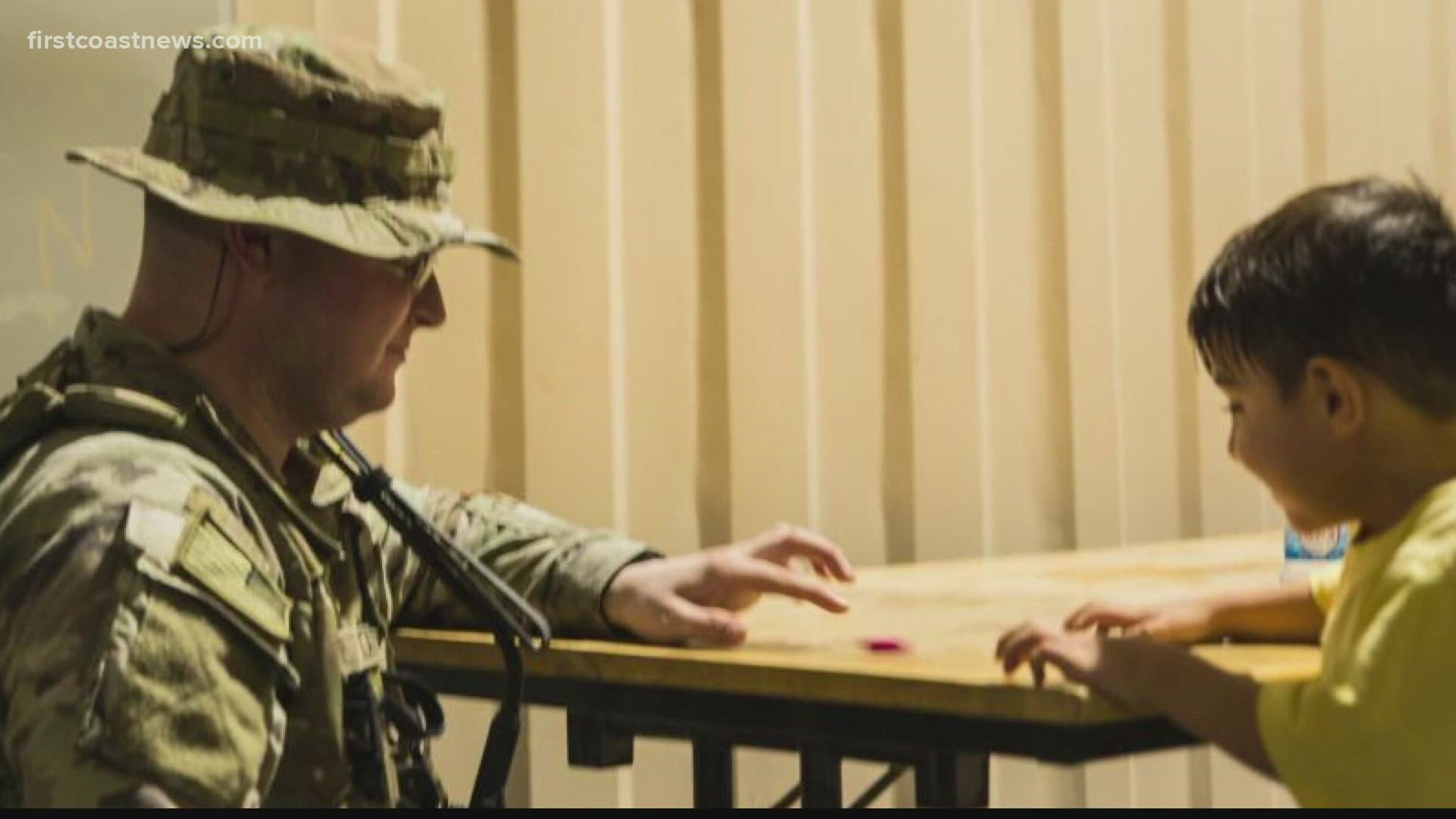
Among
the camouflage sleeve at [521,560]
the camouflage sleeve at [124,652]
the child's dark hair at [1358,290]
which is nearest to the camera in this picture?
the camouflage sleeve at [124,652]

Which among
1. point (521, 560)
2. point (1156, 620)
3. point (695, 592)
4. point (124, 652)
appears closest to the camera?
point (124, 652)

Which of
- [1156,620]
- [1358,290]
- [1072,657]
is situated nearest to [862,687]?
[1072,657]

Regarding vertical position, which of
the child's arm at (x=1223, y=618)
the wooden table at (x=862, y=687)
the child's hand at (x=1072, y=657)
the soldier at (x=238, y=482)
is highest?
the soldier at (x=238, y=482)

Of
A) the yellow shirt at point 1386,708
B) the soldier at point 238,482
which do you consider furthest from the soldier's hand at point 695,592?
the yellow shirt at point 1386,708

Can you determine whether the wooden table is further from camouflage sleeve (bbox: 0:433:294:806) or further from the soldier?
camouflage sleeve (bbox: 0:433:294:806)

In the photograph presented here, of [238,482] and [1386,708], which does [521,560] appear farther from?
[1386,708]

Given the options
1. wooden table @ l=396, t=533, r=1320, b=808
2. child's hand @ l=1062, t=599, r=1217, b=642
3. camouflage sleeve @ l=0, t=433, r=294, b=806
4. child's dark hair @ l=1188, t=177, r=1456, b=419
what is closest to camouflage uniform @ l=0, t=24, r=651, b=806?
camouflage sleeve @ l=0, t=433, r=294, b=806

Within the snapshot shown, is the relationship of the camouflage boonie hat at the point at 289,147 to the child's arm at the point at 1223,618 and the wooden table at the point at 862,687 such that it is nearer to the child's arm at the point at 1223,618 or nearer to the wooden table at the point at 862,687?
the wooden table at the point at 862,687

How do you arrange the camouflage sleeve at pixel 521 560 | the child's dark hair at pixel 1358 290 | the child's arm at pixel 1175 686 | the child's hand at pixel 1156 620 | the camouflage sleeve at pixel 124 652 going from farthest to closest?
1. the camouflage sleeve at pixel 521 560
2. the child's hand at pixel 1156 620
3. the child's dark hair at pixel 1358 290
4. the child's arm at pixel 1175 686
5. the camouflage sleeve at pixel 124 652

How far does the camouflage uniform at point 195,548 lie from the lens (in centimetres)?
100

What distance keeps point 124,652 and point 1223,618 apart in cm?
74

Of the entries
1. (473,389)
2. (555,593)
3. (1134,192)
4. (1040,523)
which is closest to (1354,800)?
(555,593)

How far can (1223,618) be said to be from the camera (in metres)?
1.34

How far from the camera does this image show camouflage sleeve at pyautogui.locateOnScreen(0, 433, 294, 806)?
98 cm
